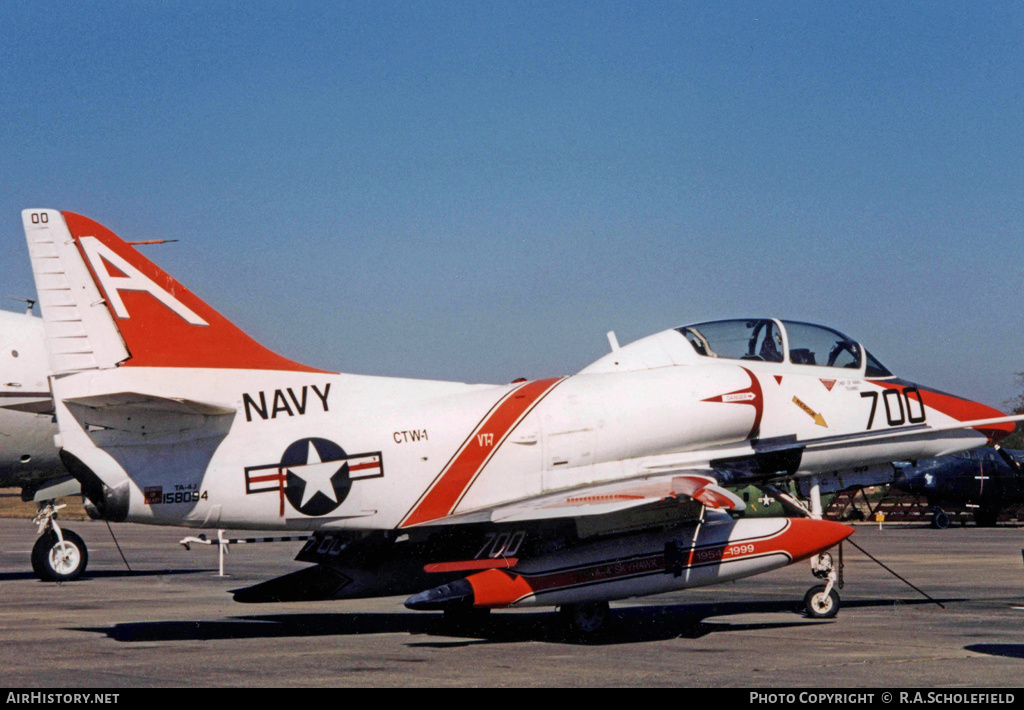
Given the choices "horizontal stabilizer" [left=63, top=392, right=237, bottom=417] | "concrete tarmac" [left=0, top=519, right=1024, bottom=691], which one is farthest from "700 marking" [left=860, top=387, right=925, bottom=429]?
"horizontal stabilizer" [left=63, top=392, right=237, bottom=417]

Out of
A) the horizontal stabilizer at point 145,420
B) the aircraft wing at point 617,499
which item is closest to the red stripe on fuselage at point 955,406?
the aircraft wing at point 617,499

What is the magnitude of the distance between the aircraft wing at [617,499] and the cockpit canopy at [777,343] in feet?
5.66

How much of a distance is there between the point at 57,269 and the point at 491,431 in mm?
4898

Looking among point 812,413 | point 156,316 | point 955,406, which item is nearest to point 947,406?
point 955,406

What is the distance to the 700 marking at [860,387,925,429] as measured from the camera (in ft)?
46.4

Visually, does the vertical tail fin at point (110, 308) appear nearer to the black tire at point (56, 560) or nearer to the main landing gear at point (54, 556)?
the main landing gear at point (54, 556)

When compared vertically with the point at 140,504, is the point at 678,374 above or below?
above

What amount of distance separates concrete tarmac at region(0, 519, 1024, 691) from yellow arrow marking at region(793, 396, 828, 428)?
236 centimetres

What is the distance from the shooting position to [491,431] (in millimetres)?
12688

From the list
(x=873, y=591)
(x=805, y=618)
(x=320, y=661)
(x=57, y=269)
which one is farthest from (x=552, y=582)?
(x=873, y=591)

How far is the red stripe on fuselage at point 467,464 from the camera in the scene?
12539 mm

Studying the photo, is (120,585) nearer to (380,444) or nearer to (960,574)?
(380,444)

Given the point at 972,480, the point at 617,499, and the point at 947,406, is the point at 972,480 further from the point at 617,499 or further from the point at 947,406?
the point at 617,499

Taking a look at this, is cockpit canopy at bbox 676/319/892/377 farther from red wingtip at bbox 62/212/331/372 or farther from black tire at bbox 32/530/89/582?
black tire at bbox 32/530/89/582
